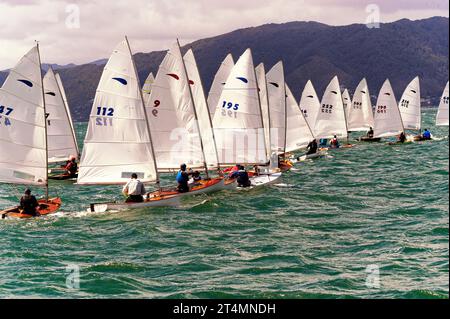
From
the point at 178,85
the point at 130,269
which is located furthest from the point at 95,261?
the point at 178,85

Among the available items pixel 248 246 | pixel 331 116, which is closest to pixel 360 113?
pixel 331 116

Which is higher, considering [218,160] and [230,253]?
[218,160]

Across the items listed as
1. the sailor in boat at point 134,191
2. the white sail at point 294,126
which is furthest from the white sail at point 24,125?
the white sail at point 294,126

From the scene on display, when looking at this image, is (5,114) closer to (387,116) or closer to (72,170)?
(72,170)

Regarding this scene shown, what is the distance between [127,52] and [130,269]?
13297 mm

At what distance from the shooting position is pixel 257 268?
59.8 feet

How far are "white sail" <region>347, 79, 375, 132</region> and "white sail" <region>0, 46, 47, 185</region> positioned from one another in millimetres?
48369

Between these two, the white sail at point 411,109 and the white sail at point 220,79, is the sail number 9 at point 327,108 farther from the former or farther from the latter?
the white sail at point 220,79

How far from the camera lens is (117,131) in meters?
29.8

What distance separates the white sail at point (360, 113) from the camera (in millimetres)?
72706

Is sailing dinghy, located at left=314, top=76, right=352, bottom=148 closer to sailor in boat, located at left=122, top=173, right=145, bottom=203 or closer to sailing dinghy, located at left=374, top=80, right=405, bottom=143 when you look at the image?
sailing dinghy, located at left=374, top=80, right=405, bottom=143

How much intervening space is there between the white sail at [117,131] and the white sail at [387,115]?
3809cm

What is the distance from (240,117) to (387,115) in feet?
99.1

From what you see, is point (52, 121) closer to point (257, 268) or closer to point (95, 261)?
point (95, 261)
